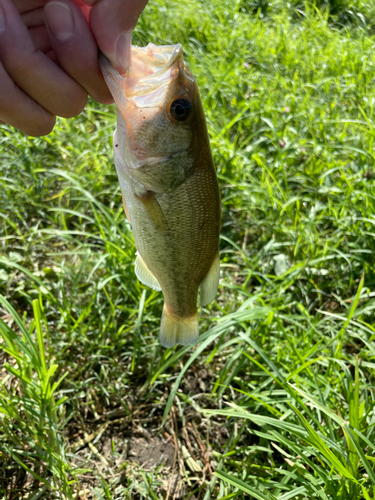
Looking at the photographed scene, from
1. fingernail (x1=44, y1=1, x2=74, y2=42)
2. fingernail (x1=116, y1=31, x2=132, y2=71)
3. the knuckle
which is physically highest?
fingernail (x1=44, y1=1, x2=74, y2=42)

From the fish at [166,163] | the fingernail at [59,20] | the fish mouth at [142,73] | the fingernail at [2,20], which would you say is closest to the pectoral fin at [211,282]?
the fish at [166,163]

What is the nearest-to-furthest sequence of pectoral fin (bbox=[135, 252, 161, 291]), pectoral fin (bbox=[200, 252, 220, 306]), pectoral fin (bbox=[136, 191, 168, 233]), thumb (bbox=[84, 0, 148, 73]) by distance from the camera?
thumb (bbox=[84, 0, 148, 73]) → pectoral fin (bbox=[136, 191, 168, 233]) → pectoral fin (bbox=[200, 252, 220, 306]) → pectoral fin (bbox=[135, 252, 161, 291])

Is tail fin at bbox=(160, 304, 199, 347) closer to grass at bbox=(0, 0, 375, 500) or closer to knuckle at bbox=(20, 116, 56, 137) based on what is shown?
grass at bbox=(0, 0, 375, 500)

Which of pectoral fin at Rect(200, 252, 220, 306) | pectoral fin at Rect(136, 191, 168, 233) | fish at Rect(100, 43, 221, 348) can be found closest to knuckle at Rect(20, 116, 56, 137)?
fish at Rect(100, 43, 221, 348)

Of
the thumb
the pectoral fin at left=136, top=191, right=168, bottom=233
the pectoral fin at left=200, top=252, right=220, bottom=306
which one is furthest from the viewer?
the pectoral fin at left=200, top=252, right=220, bottom=306

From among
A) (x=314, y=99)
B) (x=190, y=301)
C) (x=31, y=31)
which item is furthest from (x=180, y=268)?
(x=314, y=99)

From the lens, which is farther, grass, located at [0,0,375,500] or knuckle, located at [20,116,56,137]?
grass, located at [0,0,375,500]

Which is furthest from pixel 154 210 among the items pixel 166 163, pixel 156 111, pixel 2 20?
pixel 2 20
